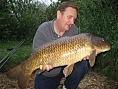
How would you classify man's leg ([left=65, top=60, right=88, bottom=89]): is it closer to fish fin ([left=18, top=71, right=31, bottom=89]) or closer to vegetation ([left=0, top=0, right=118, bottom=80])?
fish fin ([left=18, top=71, right=31, bottom=89])

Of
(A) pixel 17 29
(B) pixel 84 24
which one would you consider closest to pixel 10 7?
(A) pixel 17 29

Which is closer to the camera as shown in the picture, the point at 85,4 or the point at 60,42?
the point at 60,42

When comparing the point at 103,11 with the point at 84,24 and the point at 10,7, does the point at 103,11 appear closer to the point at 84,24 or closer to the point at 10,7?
the point at 84,24

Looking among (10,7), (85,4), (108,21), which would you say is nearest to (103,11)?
(108,21)

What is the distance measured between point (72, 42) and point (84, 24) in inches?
94.7

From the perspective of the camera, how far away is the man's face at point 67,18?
7.06ft

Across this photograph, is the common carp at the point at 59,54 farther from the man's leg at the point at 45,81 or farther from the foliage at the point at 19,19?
the foliage at the point at 19,19

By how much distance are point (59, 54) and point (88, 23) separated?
7.52 feet

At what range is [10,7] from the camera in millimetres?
8500

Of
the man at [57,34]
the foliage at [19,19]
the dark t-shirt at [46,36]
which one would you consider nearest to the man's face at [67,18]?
the man at [57,34]

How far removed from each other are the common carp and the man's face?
22cm

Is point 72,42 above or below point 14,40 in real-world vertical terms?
above

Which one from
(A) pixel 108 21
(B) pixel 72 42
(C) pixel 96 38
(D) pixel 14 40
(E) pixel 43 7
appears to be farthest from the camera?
(E) pixel 43 7

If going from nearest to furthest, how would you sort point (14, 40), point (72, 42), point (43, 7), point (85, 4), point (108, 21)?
point (72, 42), point (108, 21), point (85, 4), point (14, 40), point (43, 7)
